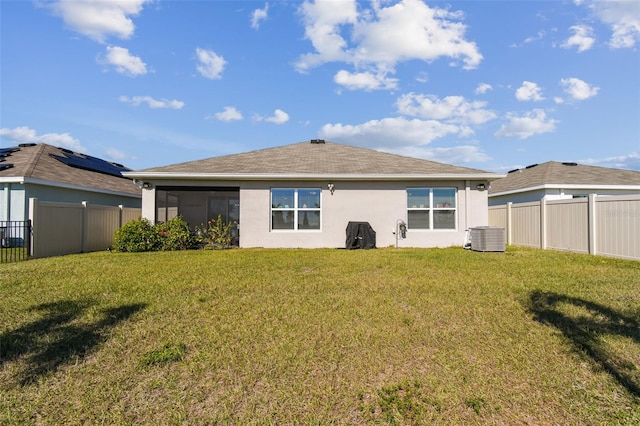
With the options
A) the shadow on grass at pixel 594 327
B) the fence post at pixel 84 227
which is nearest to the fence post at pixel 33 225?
the fence post at pixel 84 227

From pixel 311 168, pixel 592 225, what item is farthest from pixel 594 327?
pixel 311 168

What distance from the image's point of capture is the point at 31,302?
5180 millimetres

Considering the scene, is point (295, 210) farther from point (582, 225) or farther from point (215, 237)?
point (582, 225)

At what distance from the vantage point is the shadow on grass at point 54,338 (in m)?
3.27

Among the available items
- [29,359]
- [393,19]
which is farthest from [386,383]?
[393,19]

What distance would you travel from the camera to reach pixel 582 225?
1080 cm

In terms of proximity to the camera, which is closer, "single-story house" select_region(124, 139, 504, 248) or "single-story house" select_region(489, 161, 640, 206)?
"single-story house" select_region(124, 139, 504, 248)

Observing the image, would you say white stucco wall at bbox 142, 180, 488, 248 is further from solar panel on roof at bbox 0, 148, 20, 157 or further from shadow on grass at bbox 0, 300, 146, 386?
solar panel on roof at bbox 0, 148, 20, 157

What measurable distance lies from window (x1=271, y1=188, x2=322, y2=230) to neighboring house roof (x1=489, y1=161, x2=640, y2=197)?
11.2 m

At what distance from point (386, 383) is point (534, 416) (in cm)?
112

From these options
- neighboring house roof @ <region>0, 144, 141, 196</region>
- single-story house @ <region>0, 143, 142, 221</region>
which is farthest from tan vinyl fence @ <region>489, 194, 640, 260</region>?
neighboring house roof @ <region>0, 144, 141, 196</region>

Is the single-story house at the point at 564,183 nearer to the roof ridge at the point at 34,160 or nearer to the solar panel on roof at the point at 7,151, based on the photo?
the roof ridge at the point at 34,160

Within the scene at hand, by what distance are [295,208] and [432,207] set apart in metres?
5.39

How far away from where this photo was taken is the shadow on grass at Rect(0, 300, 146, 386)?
10.7 feet
